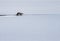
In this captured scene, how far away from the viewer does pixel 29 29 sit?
2148 mm

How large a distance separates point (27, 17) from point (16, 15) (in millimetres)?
383

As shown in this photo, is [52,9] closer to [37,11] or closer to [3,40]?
[37,11]

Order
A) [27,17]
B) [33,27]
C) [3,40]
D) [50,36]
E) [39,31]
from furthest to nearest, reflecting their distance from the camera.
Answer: [27,17], [33,27], [39,31], [50,36], [3,40]

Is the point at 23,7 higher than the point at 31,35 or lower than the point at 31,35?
higher

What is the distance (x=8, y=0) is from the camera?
295cm

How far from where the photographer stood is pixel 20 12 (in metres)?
2.90

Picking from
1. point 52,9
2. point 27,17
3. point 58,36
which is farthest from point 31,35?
point 52,9

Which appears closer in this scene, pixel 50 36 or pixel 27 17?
pixel 50 36

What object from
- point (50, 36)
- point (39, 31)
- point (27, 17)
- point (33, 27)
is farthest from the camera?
point (27, 17)

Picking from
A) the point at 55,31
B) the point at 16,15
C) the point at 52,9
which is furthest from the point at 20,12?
the point at 55,31

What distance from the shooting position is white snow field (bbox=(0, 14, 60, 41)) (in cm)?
178

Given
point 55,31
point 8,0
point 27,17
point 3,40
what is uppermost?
point 8,0

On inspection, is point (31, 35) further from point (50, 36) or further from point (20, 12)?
point (20, 12)

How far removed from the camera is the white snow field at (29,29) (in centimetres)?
178
